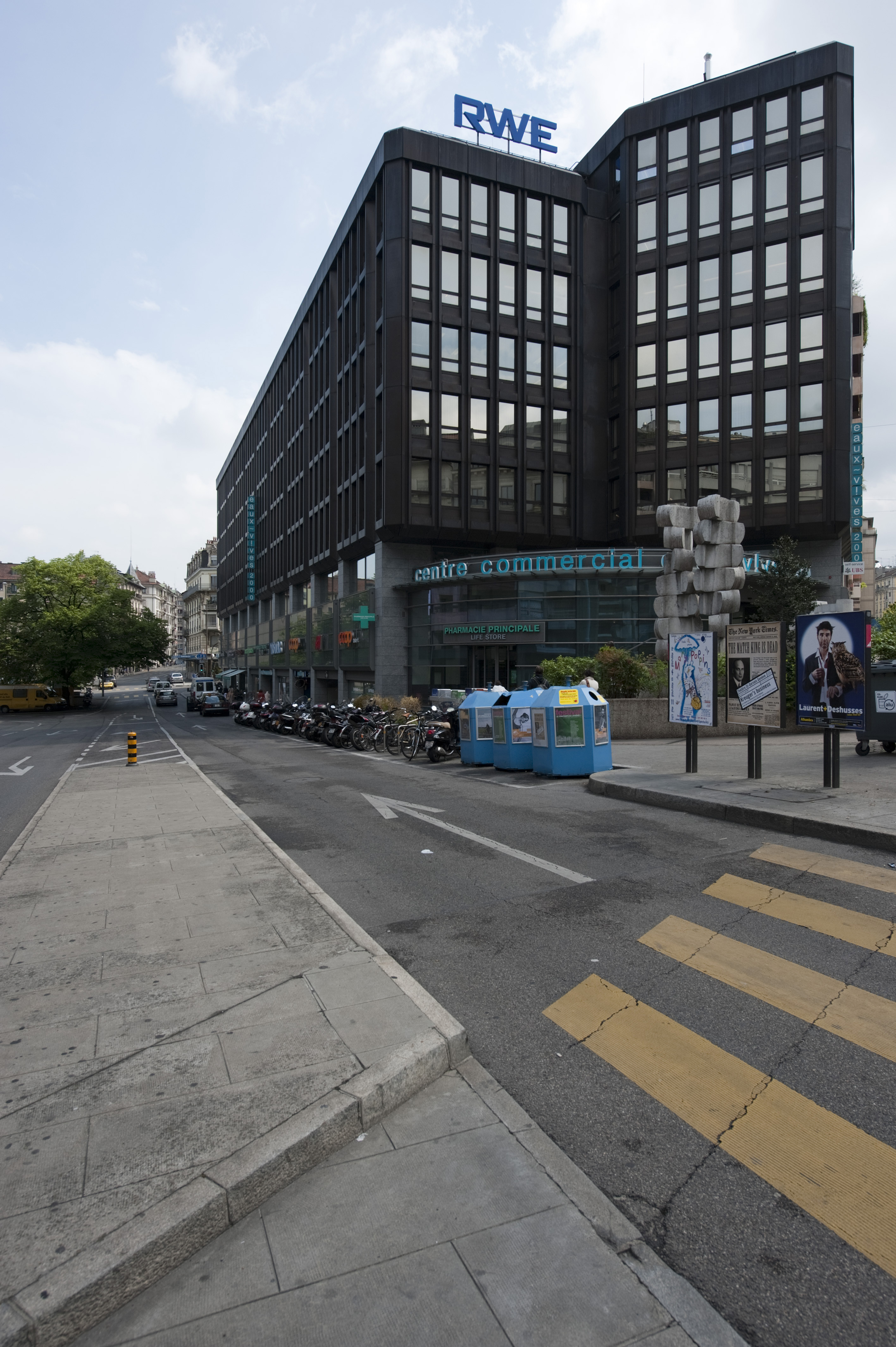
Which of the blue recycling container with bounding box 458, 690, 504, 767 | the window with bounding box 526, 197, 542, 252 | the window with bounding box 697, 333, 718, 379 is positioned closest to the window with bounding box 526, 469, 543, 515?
the window with bounding box 697, 333, 718, 379

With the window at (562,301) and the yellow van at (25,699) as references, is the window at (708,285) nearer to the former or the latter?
the window at (562,301)

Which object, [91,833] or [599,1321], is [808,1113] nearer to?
[599,1321]

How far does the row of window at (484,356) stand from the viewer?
35.1 m

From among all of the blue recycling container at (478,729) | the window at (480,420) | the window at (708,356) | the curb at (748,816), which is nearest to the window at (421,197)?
the window at (480,420)

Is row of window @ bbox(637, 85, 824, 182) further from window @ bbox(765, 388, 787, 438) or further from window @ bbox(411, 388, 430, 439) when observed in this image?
window @ bbox(411, 388, 430, 439)

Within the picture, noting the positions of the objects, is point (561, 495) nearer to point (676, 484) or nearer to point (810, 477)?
point (676, 484)

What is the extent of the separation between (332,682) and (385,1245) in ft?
153

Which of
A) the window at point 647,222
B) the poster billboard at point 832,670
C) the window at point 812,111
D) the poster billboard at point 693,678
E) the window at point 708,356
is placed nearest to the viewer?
the poster billboard at point 832,670

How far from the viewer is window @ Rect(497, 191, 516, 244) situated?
36.2 metres

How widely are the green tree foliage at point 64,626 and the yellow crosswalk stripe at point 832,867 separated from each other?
58322 millimetres

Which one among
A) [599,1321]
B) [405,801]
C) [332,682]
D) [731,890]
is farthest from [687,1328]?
[332,682]

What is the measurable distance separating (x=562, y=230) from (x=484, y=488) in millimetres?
13977

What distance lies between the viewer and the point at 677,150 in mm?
35938

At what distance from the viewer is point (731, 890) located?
6.58 meters
